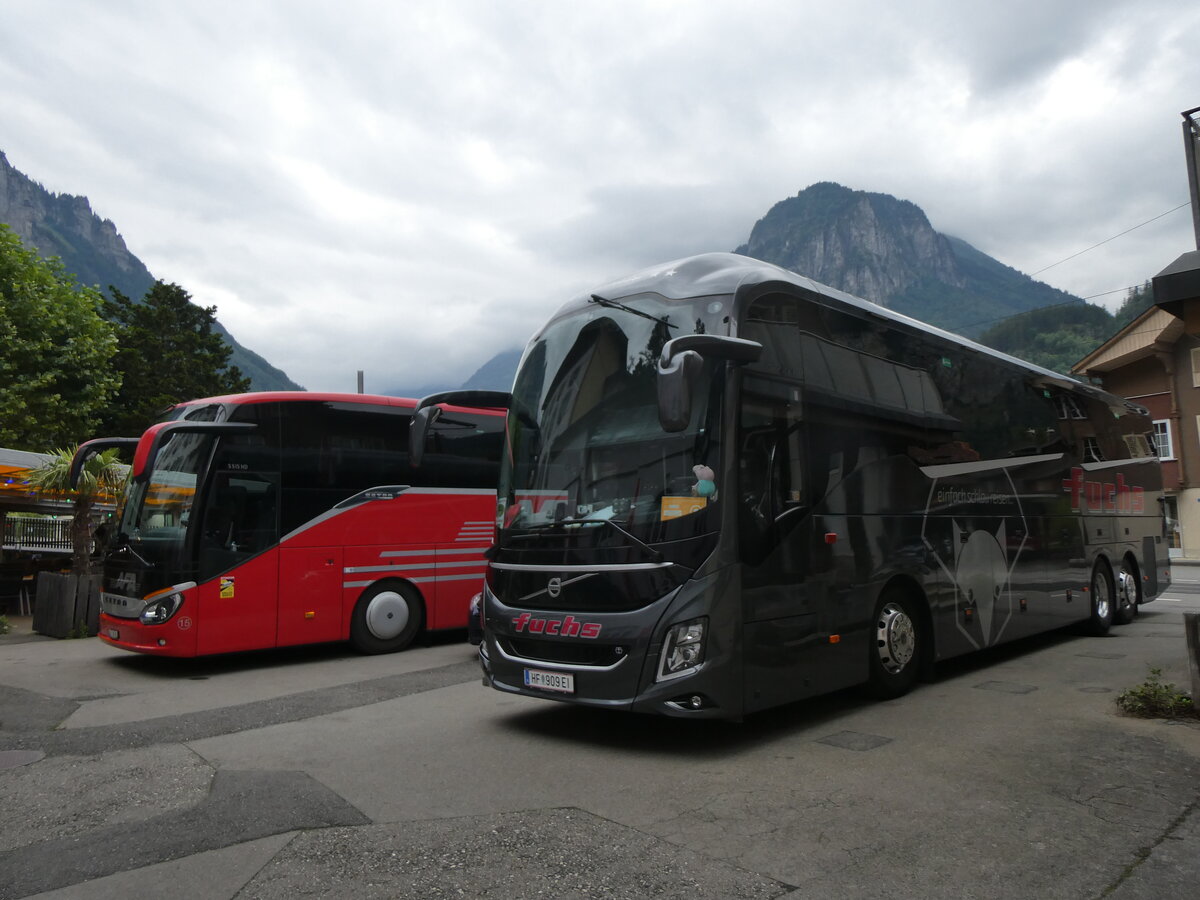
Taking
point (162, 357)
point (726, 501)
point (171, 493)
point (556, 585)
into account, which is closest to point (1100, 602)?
point (726, 501)

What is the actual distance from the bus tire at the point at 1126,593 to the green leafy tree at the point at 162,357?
3912 cm

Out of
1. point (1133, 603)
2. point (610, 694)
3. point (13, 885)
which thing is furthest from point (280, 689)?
point (1133, 603)

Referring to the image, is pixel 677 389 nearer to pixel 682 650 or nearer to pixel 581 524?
pixel 581 524

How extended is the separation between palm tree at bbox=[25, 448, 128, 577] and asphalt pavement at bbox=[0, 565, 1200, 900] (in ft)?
24.4

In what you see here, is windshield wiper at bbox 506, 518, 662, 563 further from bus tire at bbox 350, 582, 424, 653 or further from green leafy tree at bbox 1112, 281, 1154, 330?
green leafy tree at bbox 1112, 281, 1154, 330

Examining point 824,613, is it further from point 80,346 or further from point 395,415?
point 80,346

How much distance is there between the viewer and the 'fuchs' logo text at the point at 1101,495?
37.5 feet

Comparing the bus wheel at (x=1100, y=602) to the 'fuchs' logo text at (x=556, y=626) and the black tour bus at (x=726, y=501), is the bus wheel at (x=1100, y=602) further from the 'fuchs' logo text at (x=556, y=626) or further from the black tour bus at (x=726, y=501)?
the 'fuchs' logo text at (x=556, y=626)

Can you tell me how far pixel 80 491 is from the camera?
1521 cm

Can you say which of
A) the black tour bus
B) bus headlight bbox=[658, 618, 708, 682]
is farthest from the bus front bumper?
bus headlight bbox=[658, 618, 708, 682]

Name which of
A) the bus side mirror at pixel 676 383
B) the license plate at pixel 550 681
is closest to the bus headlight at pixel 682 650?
the license plate at pixel 550 681

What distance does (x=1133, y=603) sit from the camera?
13.8 meters

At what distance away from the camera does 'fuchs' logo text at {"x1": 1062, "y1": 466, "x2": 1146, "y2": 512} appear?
37.5ft

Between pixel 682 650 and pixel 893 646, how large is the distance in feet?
8.99
